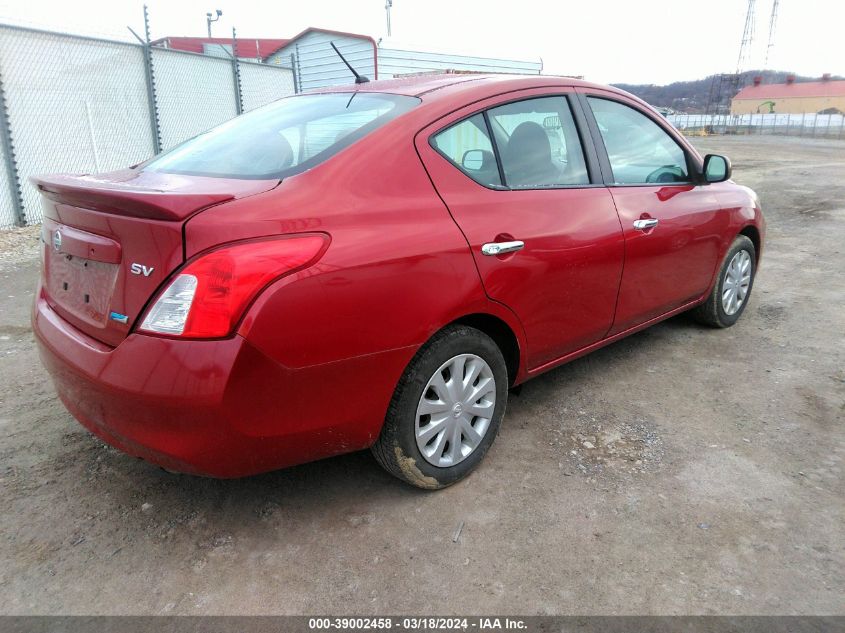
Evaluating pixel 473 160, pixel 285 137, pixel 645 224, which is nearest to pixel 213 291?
pixel 285 137

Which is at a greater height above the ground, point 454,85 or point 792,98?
point 792,98

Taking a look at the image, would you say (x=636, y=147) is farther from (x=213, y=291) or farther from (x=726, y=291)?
(x=213, y=291)

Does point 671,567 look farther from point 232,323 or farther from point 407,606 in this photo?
point 232,323

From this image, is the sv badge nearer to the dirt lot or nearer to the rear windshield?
the rear windshield

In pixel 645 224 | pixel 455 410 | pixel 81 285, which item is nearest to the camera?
pixel 81 285

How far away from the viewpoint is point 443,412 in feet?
8.15

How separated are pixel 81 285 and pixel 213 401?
2.46ft

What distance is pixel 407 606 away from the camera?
6.59 feet

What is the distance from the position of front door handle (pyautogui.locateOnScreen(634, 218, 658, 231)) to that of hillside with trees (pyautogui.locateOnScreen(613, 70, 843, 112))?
79.0 meters

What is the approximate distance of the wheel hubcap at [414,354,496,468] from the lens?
7.98 ft

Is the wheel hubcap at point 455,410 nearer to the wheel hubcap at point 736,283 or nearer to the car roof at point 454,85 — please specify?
the car roof at point 454,85

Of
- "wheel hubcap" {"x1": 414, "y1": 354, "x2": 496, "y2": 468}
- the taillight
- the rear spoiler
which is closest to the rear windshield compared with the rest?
the rear spoiler

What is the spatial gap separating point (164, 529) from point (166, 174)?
1377 millimetres

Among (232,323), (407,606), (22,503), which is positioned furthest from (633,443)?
(22,503)
